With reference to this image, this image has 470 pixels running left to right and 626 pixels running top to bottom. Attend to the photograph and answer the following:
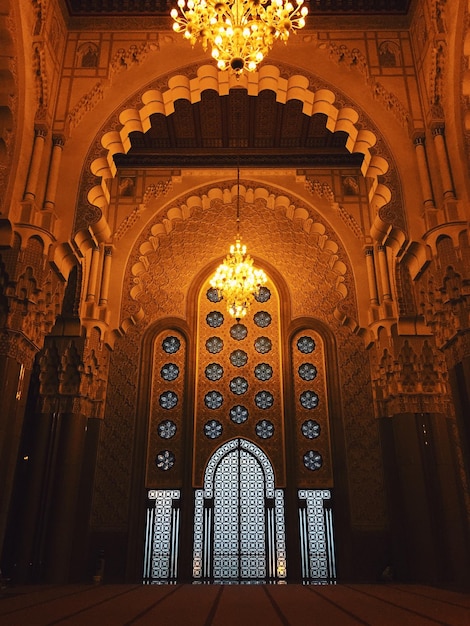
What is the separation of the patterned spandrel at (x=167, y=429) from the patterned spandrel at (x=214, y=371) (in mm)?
1396

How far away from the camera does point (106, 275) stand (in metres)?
10.8

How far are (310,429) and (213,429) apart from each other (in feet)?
7.17

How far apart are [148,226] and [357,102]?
16.6 ft

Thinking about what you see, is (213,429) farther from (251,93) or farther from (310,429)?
(251,93)

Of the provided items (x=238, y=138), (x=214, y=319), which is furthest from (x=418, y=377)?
(x=238, y=138)

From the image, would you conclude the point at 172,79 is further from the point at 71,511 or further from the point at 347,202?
the point at 71,511

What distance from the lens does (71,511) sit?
9.07 metres

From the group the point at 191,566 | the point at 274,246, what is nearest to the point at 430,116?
the point at 274,246

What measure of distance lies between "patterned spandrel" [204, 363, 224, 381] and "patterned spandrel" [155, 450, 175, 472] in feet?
6.51

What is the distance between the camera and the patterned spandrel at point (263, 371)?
12938 millimetres

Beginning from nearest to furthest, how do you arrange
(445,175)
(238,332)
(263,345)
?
(445,175) → (263,345) → (238,332)

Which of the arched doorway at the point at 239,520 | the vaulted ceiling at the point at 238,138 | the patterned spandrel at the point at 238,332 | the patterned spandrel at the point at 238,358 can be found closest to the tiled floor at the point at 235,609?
the arched doorway at the point at 239,520

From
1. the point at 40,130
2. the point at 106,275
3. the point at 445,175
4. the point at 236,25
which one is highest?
the point at 40,130

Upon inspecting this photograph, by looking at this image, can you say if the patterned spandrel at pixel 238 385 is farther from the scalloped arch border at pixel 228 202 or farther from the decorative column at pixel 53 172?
the decorative column at pixel 53 172
